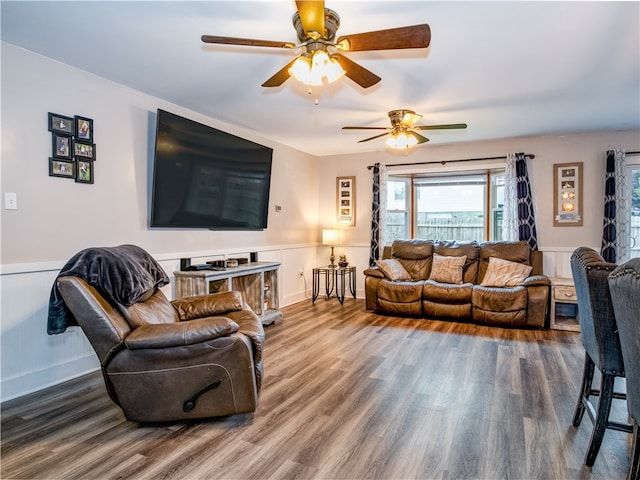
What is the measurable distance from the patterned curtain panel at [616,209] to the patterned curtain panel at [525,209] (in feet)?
2.65

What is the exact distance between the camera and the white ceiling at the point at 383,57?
221 centimetres

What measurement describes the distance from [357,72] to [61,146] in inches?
90.6

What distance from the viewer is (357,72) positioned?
2.38 metres

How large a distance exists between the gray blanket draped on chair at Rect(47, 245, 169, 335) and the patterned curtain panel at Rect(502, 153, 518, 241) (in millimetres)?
4725

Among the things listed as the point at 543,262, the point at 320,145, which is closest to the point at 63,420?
the point at 320,145

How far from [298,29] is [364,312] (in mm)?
3903

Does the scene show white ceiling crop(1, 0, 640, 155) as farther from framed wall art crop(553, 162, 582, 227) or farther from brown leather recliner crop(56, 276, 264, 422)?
brown leather recliner crop(56, 276, 264, 422)

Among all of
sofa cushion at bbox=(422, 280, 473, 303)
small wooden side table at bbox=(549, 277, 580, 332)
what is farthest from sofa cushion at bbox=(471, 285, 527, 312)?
small wooden side table at bbox=(549, 277, 580, 332)

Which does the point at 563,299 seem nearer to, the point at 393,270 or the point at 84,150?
the point at 393,270

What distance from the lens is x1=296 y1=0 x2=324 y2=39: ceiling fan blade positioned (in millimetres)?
1757

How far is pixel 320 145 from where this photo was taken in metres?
5.75

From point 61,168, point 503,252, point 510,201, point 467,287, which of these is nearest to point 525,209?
point 510,201

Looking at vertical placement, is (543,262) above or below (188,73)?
below

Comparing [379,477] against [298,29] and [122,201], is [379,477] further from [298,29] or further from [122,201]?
[122,201]
